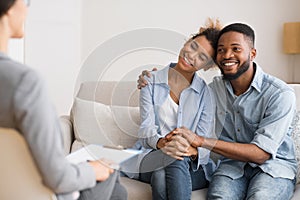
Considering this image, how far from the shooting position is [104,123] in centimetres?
231

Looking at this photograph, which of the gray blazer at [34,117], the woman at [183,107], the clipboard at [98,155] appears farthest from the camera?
the woman at [183,107]

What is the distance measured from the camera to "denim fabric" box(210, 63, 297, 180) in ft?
6.18

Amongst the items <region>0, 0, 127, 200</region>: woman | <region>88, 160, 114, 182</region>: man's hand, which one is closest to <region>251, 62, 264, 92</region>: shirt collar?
<region>88, 160, 114, 182</region>: man's hand

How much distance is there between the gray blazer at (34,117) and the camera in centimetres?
98

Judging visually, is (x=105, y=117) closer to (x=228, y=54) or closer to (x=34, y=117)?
(x=228, y=54)

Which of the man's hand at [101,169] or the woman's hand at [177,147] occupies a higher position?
the man's hand at [101,169]

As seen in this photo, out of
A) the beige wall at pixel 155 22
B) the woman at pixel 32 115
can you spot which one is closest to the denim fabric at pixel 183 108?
the woman at pixel 32 115

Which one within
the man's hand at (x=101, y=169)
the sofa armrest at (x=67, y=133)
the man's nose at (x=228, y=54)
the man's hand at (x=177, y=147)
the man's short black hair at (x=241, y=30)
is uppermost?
the man's short black hair at (x=241, y=30)

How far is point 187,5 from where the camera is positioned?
12.4 feet

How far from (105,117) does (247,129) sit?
28.3 inches

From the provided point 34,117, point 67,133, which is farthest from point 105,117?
point 34,117

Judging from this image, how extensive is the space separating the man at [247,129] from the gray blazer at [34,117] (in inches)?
36.3

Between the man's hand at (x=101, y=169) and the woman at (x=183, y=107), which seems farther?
the woman at (x=183, y=107)

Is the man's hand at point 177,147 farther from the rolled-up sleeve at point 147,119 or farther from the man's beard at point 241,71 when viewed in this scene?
the man's beard at point 241,71
